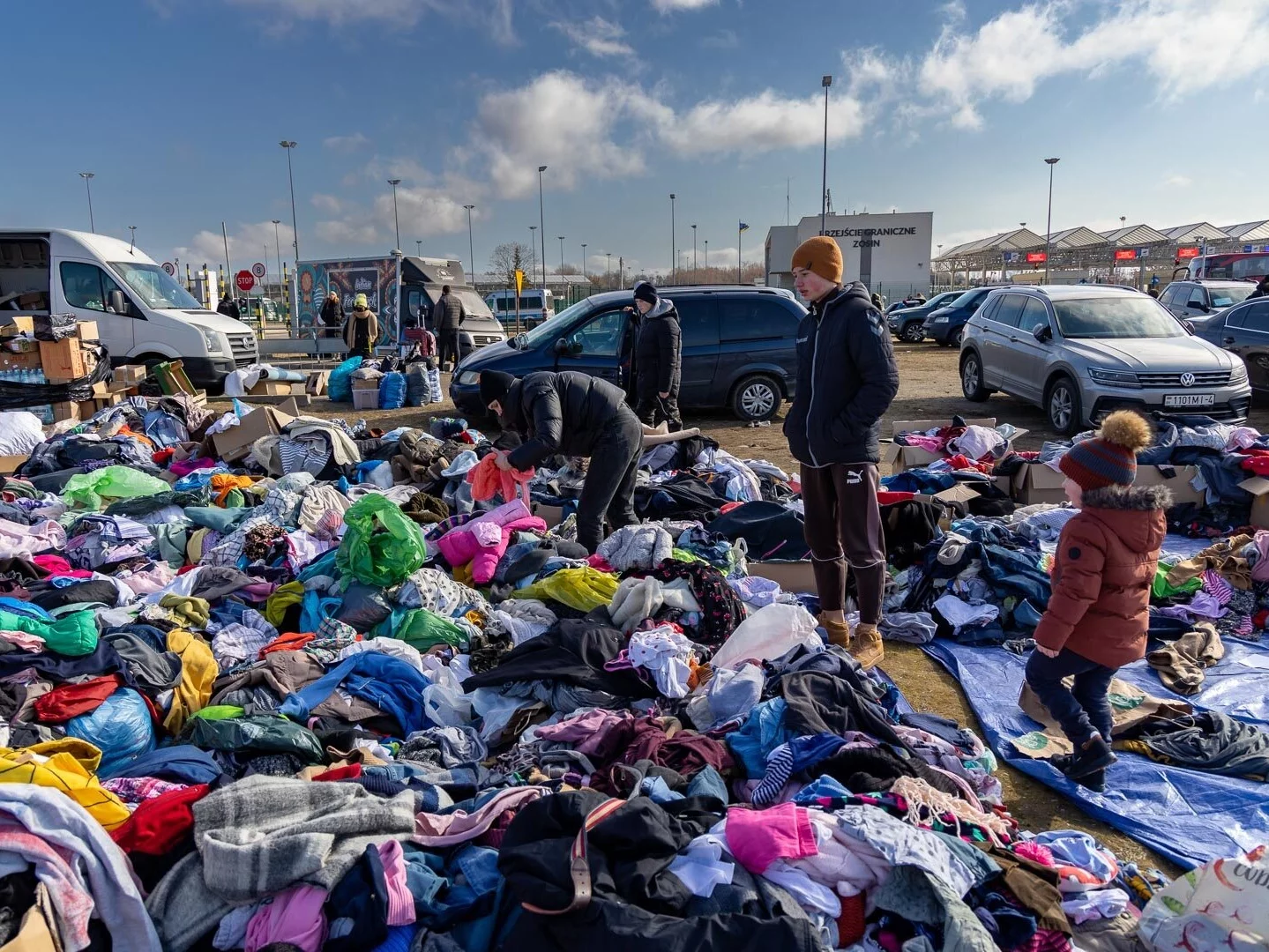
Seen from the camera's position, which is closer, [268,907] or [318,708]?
[268,907]

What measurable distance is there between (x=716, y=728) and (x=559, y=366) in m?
7.51

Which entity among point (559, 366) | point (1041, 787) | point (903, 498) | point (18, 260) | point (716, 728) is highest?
point (18, 260)

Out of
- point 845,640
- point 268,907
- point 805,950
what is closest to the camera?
point 805,950

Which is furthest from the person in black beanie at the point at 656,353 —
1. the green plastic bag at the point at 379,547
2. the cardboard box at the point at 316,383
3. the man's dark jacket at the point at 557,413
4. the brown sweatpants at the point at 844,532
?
the cardboard box at the point at 316,383

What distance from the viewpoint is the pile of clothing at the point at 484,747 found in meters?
2.27

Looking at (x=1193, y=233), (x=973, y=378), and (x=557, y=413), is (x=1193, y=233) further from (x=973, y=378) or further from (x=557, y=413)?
(x=557, y=413)

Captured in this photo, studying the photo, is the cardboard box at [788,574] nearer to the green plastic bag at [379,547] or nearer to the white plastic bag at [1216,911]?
the green plastic bag at [379,547]

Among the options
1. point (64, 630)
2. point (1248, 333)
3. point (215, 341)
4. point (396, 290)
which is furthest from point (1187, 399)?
point (396, 290)

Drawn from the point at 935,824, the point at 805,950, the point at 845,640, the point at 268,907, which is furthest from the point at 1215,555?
the point at 268,907

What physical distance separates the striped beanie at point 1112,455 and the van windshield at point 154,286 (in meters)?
14.1

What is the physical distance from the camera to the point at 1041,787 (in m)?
3.44

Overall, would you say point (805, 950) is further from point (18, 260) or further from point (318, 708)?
point (18, 260)

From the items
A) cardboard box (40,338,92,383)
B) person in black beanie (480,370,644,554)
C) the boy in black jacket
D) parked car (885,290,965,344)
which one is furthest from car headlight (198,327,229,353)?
parked car (885,290,965,344)

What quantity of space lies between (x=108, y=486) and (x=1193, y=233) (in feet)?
223
